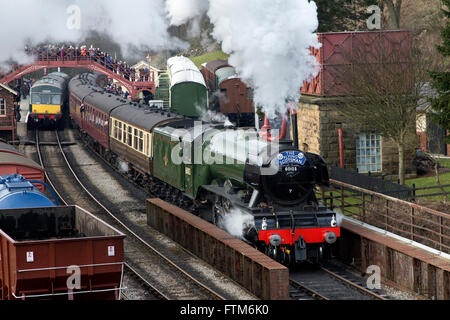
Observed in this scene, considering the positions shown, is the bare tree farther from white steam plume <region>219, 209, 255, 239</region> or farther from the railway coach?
white steam plume <region>219, 209, 255, 239</region>

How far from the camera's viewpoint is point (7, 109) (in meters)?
41.9

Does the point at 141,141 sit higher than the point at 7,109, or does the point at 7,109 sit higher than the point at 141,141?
the point at 7,109

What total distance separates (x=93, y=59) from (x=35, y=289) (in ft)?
143

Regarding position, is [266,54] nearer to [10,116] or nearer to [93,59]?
[10,116]

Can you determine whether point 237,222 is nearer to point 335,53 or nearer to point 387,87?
point 387,87

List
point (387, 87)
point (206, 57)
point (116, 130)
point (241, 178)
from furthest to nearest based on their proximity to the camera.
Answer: point (206, 57) → point (116, 130) → point (387, 87) → point (241, 178)

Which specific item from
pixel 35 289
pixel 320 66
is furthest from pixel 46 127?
pixel 35 289

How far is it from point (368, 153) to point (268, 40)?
31.9ft

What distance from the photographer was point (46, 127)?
4903cm

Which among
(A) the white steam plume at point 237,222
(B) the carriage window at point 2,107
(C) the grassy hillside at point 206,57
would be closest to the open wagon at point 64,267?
(A) the white steam plume at point 237,222

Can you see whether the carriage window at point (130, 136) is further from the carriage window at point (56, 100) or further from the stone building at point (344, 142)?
the carriage window at point (56, 100)

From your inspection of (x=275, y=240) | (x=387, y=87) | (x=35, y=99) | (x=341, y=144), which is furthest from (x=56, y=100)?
(x=275, y=240)

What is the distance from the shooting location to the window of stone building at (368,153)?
94.1 feet

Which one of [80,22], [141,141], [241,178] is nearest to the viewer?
[241,178]
